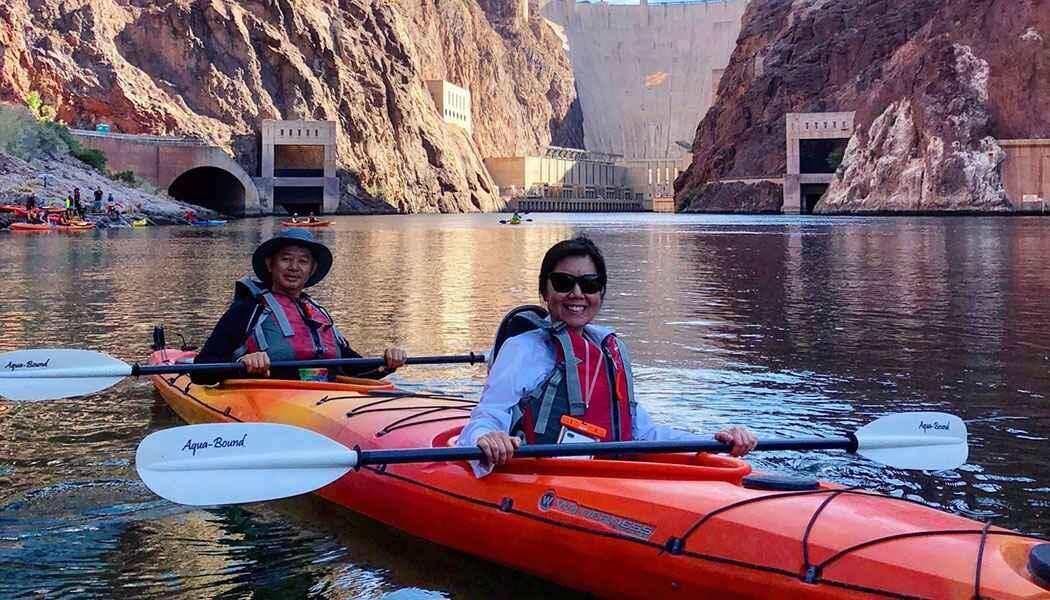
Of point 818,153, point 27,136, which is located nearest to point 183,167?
point 27,136

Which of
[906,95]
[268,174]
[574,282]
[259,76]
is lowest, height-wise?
[574,282]

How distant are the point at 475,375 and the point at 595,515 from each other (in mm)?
6146

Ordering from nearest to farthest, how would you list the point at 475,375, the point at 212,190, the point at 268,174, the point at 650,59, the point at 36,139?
the point at 475,375 → the point at 36,139 → the point at 268,174 → the point at 212,190 → the point at 650,59

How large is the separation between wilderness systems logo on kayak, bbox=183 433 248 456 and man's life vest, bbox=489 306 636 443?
1186 millimetres

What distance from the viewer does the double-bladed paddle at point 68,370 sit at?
23.6ft

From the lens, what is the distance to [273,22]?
79.1m

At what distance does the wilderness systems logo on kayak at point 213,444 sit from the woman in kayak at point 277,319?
230 centimetres

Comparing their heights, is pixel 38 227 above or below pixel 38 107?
below

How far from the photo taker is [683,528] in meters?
4.44

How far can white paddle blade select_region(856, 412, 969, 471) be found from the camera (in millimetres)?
5262

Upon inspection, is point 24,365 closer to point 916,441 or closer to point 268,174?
point 916,441

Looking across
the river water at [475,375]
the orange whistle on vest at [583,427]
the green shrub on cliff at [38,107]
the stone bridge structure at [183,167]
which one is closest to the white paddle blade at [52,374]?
the river water at [475,375]

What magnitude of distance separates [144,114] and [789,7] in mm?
53123

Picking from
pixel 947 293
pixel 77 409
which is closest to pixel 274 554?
pixel 77 409
